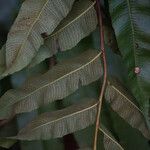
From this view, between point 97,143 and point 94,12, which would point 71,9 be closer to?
point 94,12

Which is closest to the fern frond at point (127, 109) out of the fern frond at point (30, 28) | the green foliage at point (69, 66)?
the green foliage at point (69, 66)

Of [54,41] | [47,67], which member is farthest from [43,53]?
[47,67]

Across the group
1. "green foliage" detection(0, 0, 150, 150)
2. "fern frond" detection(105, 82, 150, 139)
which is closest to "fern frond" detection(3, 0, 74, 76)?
"green foliage" detection(0, 0, 150, 150)

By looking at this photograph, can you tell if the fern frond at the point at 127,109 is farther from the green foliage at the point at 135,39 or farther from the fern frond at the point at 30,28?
the fern frond at the point at 30,28

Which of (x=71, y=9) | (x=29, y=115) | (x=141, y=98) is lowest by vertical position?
(x=29, y=115)

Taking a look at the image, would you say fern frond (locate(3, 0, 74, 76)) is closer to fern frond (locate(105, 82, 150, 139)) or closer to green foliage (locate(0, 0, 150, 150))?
green foliage (locate(0, 0, 150, 150))

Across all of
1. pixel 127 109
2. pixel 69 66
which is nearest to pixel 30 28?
pixel 69 66

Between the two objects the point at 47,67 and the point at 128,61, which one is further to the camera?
the point at 47,67

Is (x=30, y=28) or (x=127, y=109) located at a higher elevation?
(x=30, y=28)

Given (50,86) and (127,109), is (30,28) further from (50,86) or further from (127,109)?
(127,109)
